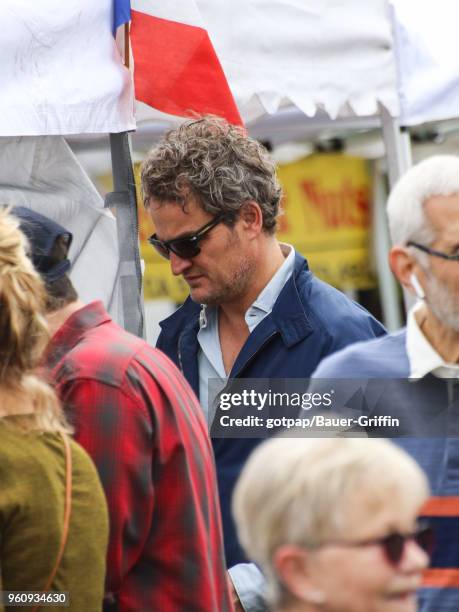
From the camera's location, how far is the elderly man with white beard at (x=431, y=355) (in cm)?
196

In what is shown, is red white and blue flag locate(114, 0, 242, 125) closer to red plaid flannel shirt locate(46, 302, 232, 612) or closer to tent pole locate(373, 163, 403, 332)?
red plaid flannel shirt locate(46, 302, 232, 612)

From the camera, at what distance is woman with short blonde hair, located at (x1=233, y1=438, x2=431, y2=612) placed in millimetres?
1421

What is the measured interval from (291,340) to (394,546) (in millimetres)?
1313

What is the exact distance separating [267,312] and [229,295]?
0.33ft

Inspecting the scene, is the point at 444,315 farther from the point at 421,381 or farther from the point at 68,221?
the point at 68,221

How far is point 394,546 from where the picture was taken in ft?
4.71

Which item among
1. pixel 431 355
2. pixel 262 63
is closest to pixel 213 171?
pixel 431 355

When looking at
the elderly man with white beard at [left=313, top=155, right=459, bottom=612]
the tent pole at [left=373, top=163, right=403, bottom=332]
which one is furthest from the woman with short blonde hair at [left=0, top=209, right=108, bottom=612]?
the tent pole at [left=373, top=163, right=403, bottom=332]

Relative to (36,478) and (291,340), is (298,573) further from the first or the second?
(291,340)

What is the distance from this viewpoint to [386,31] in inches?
163

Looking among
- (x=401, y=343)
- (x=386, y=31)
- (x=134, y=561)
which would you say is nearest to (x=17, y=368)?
(x=134, y=561)

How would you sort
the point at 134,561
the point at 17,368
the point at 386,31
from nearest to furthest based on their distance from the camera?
the point at 17,368 < the point at 134,561 < the point at 386,31

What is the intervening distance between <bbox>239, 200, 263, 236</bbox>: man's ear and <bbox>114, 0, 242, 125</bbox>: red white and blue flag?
0.59 m

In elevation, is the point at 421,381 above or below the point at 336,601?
above
